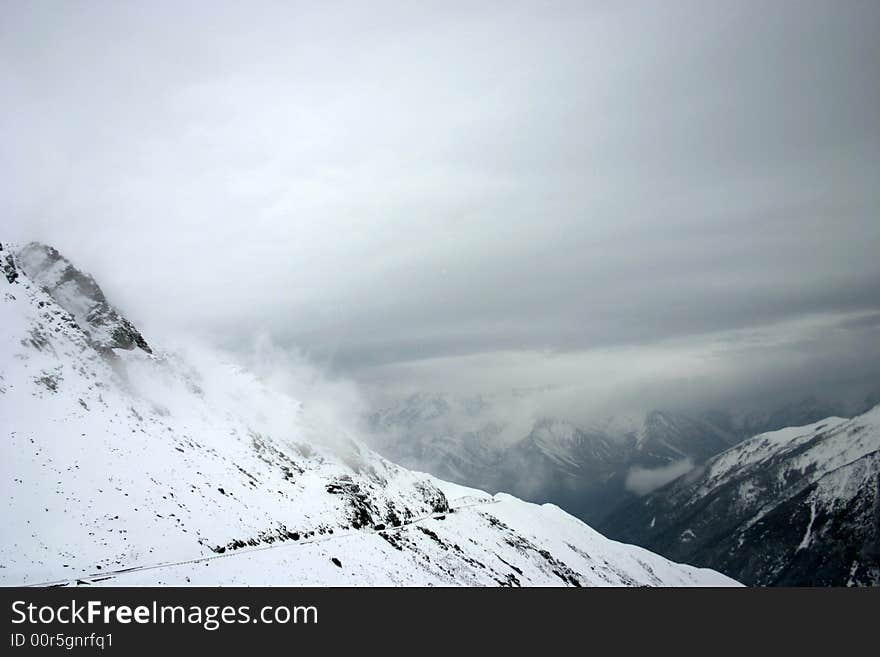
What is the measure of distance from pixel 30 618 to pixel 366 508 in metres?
81.5

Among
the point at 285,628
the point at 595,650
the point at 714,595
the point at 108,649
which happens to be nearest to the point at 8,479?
the point at 108,649

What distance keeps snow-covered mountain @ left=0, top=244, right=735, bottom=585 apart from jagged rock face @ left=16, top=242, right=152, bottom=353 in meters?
0.29

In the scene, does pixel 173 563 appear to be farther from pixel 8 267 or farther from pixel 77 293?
pixel 77 293

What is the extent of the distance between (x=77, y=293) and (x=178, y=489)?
5763 centimetres

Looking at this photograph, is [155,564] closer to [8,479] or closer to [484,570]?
[8,479]

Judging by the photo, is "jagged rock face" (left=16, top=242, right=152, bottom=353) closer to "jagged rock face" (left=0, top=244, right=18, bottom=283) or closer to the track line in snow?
"jagged rock face" (left=0, top=244, right=18, bottom=283)

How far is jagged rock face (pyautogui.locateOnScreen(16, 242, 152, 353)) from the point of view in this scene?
100 metres

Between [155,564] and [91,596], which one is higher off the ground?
[91,596]

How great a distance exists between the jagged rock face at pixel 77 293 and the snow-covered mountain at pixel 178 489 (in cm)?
29

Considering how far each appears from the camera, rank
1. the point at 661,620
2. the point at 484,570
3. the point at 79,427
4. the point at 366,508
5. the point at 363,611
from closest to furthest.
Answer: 1. the point at 363,611
2. the point at 661,620
3. the point at 79,427
4. the point at 484,570
5. the point at 366,508

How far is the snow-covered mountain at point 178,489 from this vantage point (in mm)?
49781

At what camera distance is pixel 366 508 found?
110625mm

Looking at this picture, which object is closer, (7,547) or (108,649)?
(108,649)

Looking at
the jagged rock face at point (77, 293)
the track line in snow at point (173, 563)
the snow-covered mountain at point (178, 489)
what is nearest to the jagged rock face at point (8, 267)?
the snow-covered mountain at point (178, 489)
